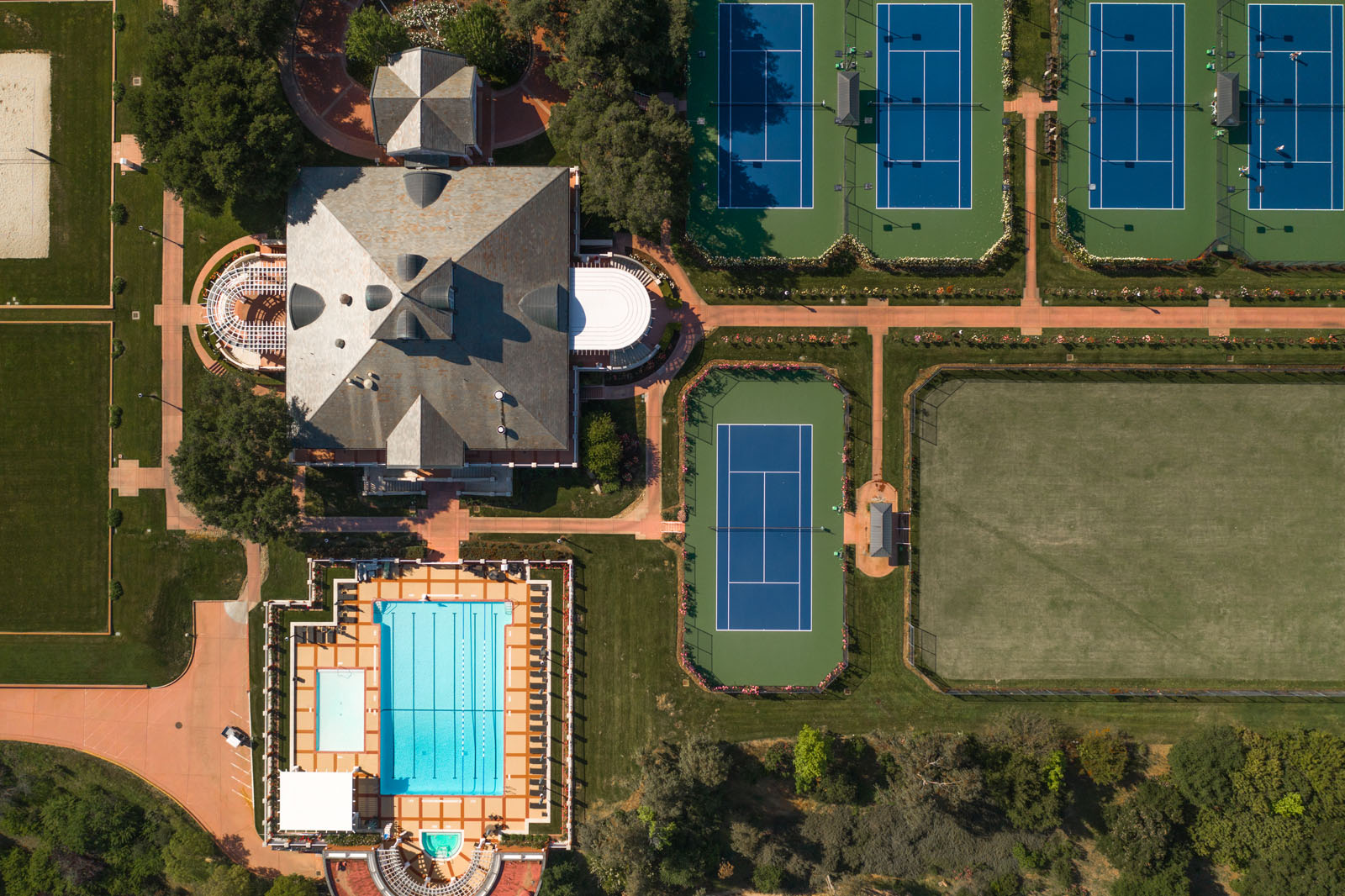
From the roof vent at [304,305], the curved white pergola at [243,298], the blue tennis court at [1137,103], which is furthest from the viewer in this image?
the blue tennis court at [1137,103]

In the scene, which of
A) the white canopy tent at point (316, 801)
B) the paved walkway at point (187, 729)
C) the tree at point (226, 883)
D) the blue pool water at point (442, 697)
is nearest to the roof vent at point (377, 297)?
the blue pool water at point (442, 697)

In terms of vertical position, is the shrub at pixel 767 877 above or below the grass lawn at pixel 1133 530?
below

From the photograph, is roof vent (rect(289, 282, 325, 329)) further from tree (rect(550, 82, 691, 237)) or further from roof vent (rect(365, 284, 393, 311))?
tree (rect(550, 82, 691, 237))

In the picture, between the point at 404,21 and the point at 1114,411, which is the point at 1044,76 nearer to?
the point at 1114,411

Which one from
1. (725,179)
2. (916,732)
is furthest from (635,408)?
(916,732)

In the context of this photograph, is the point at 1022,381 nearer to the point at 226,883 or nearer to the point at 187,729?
the point at 187,729

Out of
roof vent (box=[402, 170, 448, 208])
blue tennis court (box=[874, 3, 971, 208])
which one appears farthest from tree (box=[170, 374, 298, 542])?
blue tennis court (box=[874, 3, 971, 208])

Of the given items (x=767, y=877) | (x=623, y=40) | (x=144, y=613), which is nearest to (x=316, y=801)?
(x=144, y=613)

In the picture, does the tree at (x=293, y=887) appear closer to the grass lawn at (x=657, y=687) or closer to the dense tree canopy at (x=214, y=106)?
the grass lawn at (x=657, y=687)
